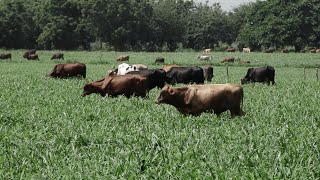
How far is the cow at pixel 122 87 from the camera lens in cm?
1502

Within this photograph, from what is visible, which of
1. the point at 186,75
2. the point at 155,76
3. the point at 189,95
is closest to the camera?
the point at 189,95

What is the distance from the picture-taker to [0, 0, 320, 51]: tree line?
2805 inches

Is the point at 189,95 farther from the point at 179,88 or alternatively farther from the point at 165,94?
the point at 165,94

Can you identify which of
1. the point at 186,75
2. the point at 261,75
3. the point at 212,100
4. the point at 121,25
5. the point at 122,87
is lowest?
the point at 261,75

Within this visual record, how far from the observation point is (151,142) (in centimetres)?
735

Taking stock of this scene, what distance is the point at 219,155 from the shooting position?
6648mm

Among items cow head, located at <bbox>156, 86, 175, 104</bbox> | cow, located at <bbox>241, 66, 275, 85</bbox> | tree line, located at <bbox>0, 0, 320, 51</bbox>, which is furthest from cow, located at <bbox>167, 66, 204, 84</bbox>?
tree line, located at <bbox>0, 0, 320, 51</bbox>

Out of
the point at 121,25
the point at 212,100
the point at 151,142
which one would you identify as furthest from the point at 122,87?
the point at 121,25

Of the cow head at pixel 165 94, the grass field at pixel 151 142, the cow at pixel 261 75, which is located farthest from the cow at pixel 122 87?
the cow at pixel 261 75

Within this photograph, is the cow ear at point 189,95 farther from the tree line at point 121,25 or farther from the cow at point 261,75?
the tree line at point 121,25

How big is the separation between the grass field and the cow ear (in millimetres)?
390

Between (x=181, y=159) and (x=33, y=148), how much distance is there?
238 centimetres

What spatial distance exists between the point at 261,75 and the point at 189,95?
12.1 metres

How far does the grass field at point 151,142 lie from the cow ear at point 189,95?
39cm
